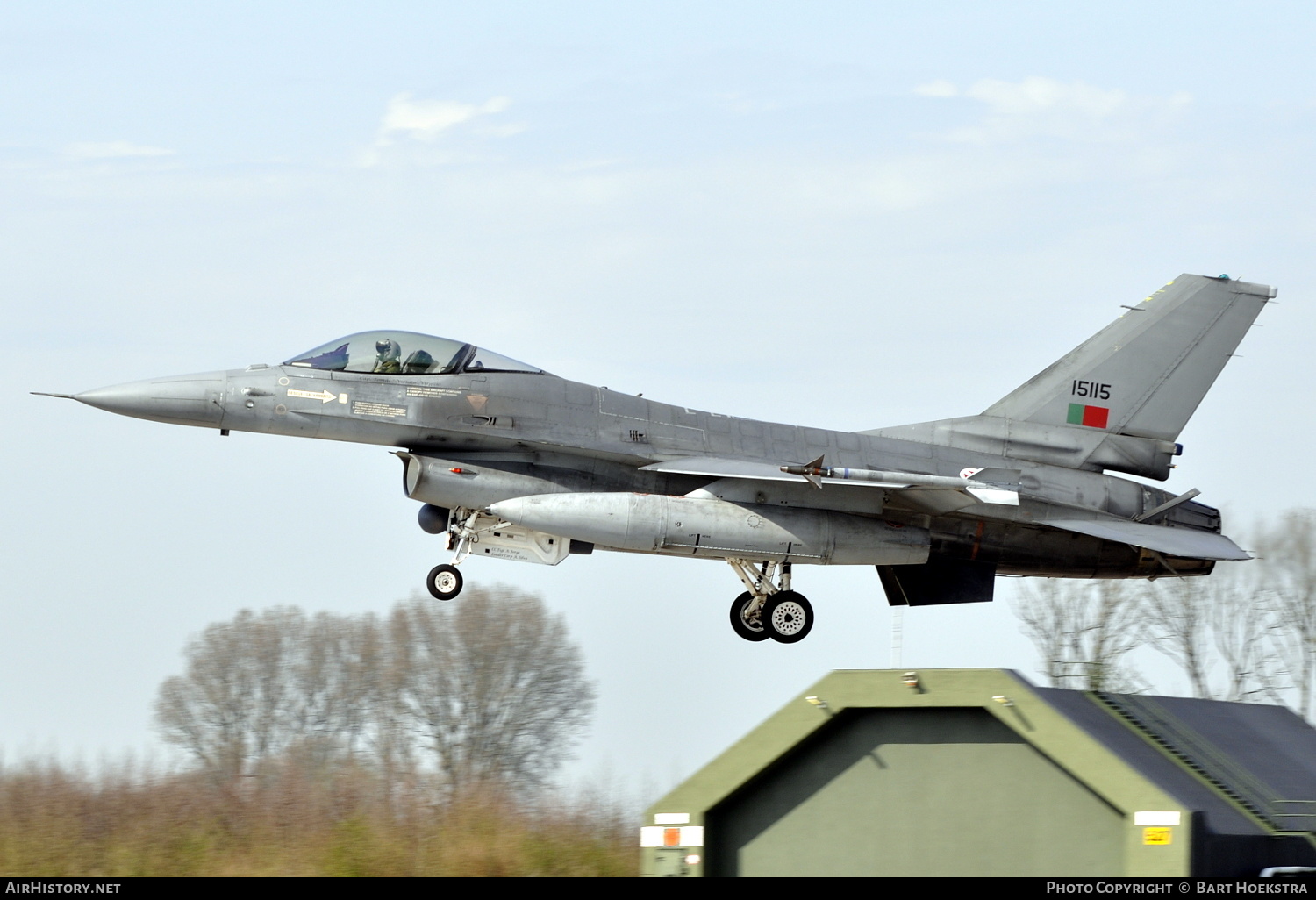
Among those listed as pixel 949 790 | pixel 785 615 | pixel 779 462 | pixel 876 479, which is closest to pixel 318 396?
pixel 779 462

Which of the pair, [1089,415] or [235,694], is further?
[235,694]

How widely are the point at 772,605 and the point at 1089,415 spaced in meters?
5.30

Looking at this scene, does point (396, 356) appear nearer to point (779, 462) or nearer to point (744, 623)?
point (779, 462)

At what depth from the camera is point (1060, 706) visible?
1371 cm

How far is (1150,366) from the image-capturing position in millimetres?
21531

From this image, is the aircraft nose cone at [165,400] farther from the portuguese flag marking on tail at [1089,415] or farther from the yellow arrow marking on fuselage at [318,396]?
the portuguese flag marking on tail at [1089,415]

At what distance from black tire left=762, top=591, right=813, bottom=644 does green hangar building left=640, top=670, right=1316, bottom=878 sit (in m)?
5.52

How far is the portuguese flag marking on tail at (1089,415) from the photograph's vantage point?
840 inches

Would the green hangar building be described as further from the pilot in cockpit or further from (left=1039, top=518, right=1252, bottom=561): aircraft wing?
the pilot in cockpit

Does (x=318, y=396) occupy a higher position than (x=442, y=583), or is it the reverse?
(x=318, y=396)

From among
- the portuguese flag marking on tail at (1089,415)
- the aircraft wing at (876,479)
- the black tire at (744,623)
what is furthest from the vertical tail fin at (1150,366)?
the black tire at (744,623)

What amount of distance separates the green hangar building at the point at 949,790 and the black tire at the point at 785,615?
552 cm

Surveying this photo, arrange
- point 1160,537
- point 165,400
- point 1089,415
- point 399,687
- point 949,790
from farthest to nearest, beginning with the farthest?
1. point 399,687
2. point 1089,415
3. point 1160,537
4. point 165,400
5. point 949,790
